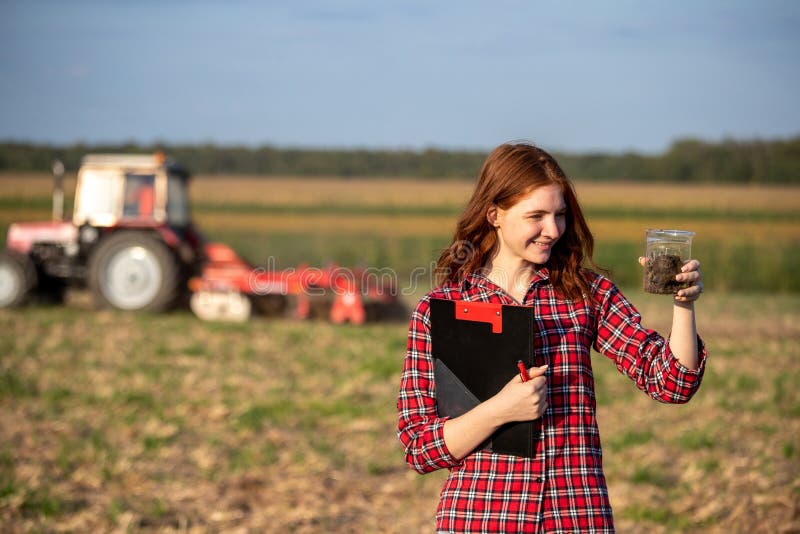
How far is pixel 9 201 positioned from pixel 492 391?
38.3 m

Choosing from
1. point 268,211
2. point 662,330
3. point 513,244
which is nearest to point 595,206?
point 268,211

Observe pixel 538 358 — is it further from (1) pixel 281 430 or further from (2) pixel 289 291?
(2) pixel 289 291

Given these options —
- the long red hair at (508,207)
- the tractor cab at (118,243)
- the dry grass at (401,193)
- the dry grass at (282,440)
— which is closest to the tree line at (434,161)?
the dry grass at (401,193)

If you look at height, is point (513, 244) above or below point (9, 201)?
below

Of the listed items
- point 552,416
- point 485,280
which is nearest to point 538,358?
point 552,416

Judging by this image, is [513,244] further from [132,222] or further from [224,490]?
[132,222]

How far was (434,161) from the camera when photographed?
175 ft

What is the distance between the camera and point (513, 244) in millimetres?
2412

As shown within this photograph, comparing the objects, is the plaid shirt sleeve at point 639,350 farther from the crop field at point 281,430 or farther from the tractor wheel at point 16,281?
the tractor wheel at point 16,281

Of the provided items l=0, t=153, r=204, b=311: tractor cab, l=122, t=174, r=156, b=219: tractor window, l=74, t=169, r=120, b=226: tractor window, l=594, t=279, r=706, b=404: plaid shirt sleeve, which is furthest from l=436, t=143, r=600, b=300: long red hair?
l=74, t=169, r=120, b=226: tractor window

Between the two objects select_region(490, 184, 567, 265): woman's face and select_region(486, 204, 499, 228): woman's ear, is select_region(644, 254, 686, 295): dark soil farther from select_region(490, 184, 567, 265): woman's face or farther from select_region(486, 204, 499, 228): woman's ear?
select_region(486, 204, 499, 228): woman's ear

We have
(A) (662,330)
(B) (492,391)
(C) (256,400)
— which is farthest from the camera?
(A) (662,330)

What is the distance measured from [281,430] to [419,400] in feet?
15.4

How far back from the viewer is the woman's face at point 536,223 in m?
2.37
